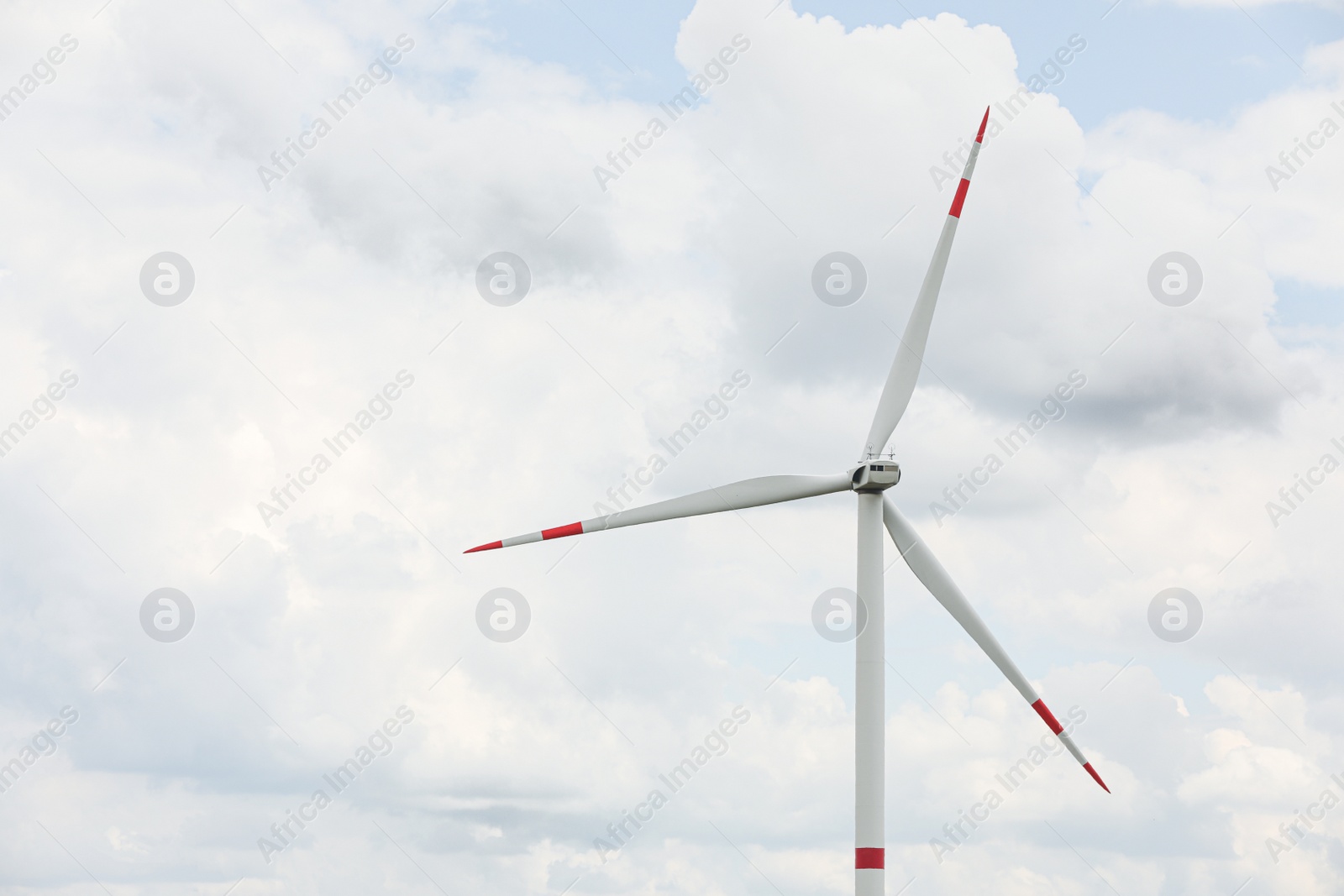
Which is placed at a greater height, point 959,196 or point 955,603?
point 959,196

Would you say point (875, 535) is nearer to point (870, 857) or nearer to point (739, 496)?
point (739, 496)

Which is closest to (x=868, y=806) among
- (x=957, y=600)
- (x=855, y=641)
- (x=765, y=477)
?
(x=855, y=641)

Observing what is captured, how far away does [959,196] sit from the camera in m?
49.9

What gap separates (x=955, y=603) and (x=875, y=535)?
4.73 m

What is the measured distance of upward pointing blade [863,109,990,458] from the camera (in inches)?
1954

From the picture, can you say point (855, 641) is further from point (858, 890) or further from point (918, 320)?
point (918, 320)

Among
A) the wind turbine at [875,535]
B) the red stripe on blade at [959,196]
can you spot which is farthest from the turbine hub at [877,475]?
the red stripe on blade at [959,196]

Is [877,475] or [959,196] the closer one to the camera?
[877,475]

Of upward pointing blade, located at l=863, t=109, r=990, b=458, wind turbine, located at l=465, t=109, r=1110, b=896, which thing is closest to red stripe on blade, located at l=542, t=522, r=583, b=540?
wind turbine, located at l=465, t=109, r=1110, b=896

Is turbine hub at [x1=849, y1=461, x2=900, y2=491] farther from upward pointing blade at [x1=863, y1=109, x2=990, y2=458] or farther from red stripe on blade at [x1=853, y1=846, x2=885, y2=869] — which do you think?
red stripe on blade at [x1=853, y1=846, x2=885, y2=869]

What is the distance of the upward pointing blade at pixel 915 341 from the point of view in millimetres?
49625

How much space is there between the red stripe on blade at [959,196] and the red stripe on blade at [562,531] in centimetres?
1882

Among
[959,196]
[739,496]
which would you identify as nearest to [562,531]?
[739,496]

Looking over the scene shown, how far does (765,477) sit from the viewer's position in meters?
48.9
